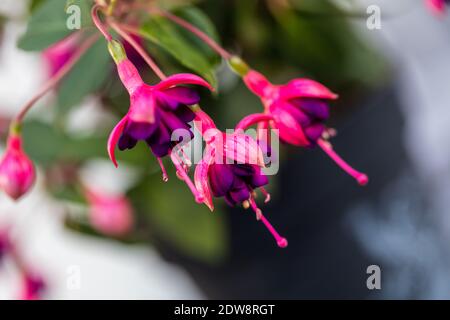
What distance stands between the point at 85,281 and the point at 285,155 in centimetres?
60

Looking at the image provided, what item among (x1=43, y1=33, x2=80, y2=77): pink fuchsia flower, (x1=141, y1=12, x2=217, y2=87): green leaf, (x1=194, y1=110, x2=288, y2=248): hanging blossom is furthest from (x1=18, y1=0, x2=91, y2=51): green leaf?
(x1=43, y1=33, x2=80, y2=77): pink fuchsia flower

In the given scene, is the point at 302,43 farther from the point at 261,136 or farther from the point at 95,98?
the point at 261,136

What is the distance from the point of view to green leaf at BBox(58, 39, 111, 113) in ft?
2.32

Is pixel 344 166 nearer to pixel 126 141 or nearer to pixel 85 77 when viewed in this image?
Answer: pixel 126 141

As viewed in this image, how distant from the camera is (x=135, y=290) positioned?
142cm

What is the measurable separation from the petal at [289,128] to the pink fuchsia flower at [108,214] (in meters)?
0.45

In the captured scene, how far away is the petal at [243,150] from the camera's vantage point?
48cm

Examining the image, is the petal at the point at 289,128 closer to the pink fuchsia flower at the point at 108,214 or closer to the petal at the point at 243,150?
the petal at the point at 243,150

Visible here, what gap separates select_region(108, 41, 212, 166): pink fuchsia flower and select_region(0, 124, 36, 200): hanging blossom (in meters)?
0.15

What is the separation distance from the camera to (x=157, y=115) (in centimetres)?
47

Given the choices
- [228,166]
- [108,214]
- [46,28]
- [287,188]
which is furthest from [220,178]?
[287,188]

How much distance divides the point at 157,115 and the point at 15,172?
0.63 ft

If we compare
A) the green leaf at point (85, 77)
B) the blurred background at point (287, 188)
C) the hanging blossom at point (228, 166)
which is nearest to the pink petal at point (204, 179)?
the hanging blossom at point (228, 166)
